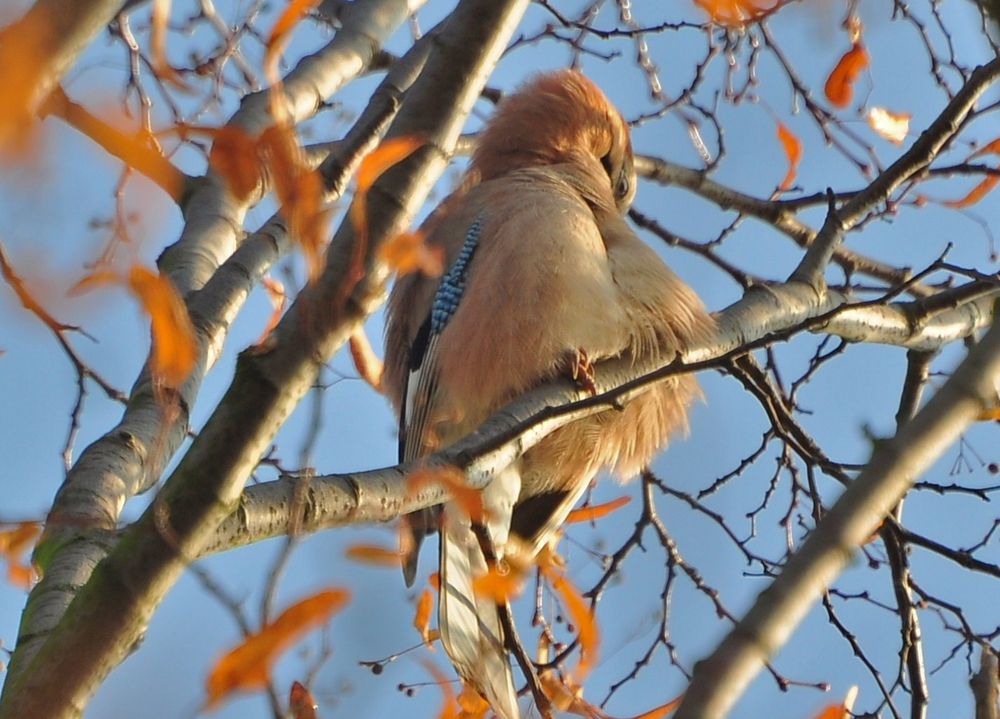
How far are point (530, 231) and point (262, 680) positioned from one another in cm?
245

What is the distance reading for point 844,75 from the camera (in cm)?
345

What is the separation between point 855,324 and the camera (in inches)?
133

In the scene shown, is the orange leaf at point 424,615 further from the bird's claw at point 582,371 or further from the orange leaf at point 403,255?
the orange leaf at point 403,255

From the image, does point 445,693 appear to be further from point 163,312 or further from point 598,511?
point 163,312

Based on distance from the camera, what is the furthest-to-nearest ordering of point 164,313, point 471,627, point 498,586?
point 471,627 → point 498,586 → point 164,313

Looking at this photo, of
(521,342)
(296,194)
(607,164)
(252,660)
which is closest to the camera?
(252,660)

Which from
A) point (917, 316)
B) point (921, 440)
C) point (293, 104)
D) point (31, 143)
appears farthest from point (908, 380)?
point (31, 143)

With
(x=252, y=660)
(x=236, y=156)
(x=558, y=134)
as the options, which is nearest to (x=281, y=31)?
(x=236, y=156)

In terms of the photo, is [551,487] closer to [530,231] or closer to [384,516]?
[530,231]

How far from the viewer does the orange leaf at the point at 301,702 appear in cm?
185

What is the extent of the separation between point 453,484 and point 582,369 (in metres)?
1.30

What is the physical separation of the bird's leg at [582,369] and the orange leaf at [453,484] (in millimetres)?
941

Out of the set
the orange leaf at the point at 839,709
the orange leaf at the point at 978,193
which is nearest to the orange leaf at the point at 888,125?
the orange leaf at the point at 978,193

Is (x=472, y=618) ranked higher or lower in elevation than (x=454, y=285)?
lower
